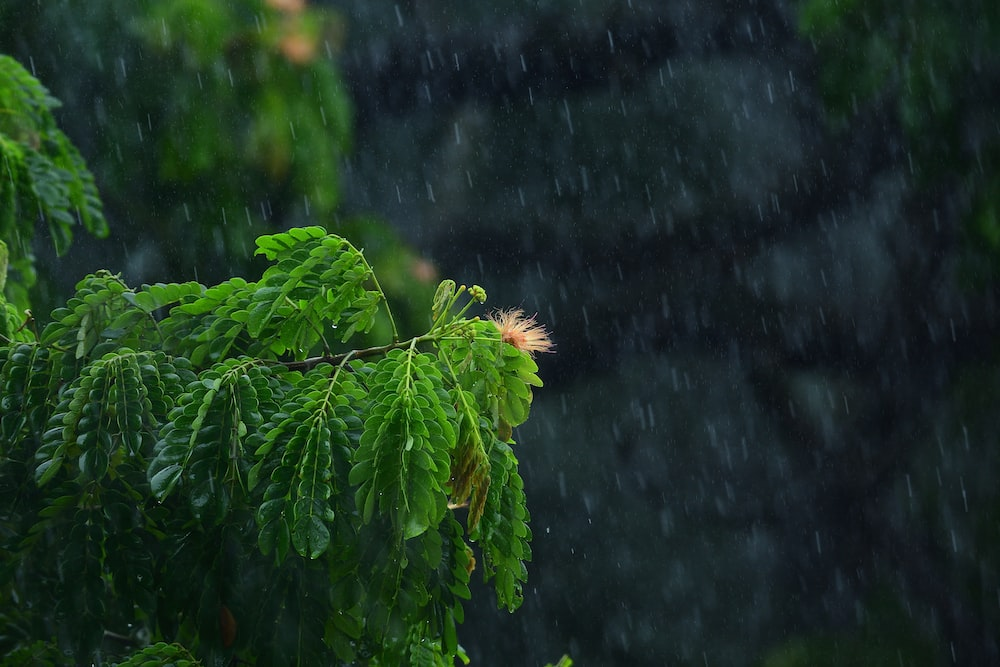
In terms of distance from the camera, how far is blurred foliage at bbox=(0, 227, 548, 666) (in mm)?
1434

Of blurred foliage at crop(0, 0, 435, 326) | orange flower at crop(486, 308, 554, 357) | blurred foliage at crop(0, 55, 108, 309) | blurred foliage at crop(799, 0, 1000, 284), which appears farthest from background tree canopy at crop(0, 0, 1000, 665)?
orange flower at crop(486, 308, 554, 357)

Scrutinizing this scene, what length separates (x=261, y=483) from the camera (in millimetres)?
1468

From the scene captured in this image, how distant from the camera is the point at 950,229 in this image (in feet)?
20.4

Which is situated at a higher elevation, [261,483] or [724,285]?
[261,483]

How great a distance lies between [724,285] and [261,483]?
5.38 meters

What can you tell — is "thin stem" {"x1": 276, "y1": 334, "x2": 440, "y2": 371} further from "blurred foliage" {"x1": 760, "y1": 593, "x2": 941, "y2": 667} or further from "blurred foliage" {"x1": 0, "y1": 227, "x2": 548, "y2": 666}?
"blurred foliage" {"x1": 760, "y1": 593, "x2": 941, "y2": 667}

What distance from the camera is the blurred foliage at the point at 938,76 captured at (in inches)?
233

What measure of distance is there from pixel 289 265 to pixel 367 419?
33 centimetres

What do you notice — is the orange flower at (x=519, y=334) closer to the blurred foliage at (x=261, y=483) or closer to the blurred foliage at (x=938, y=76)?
the blurred foliage at (x=261, y=483)

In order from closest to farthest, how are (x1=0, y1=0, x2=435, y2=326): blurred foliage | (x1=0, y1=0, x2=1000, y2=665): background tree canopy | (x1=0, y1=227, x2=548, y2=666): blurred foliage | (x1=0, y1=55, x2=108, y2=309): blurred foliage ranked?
(x1=0, y1=227, x2=548, y2=666): blurred foliage → (x1=0, y1=55, x2=108, y2=309): blurred foliage → (x1=0, y1=0, x2=435, y2=326): blurred foliage → (x1=0, y1=0, x2=1000, y2=665): background tree canopy

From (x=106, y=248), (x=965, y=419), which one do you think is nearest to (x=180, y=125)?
(x=106, y=248)

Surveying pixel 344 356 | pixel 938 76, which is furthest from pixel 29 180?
pixel 938 76

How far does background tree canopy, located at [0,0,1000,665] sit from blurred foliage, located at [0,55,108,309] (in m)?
3.38

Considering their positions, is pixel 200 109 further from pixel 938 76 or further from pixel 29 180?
pixel 938 76
